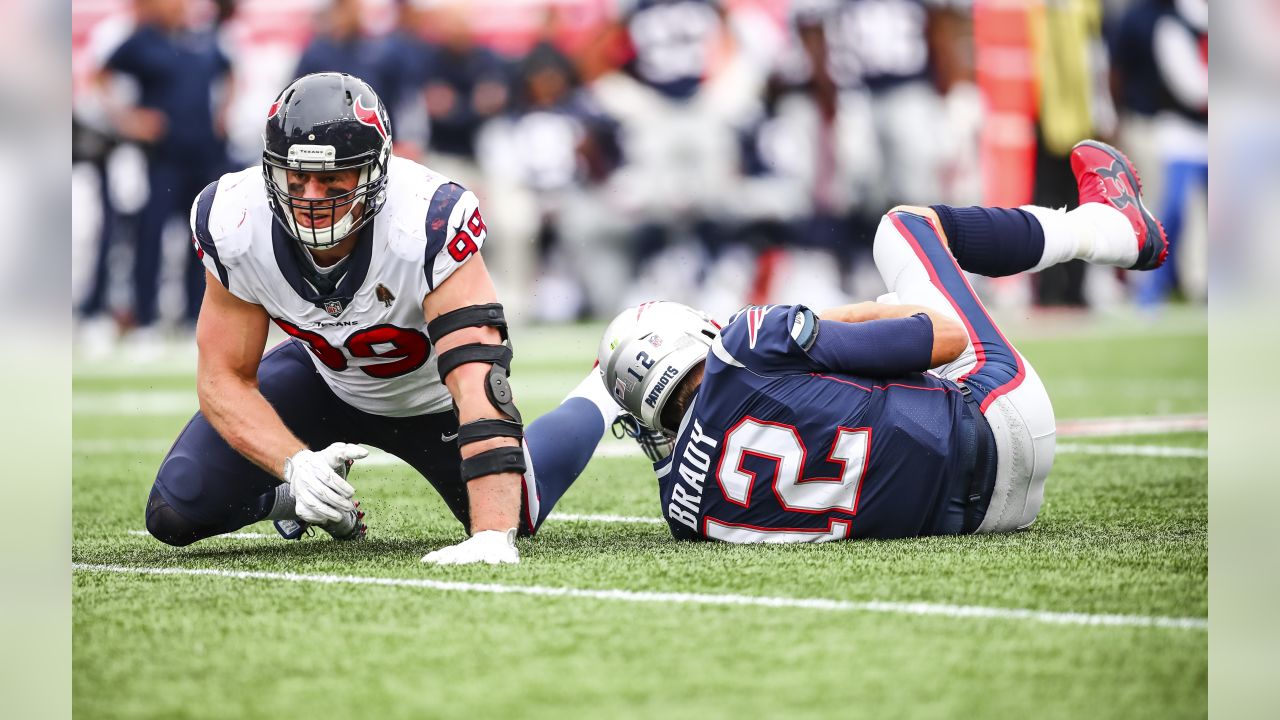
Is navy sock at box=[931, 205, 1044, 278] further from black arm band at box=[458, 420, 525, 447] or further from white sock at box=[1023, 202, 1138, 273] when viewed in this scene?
black arm band at box=[458, 420, 525, 447]

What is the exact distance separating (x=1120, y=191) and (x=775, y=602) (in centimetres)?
227

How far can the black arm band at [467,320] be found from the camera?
12.2 feet

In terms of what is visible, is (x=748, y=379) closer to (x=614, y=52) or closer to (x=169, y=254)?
(x=169, y=254)

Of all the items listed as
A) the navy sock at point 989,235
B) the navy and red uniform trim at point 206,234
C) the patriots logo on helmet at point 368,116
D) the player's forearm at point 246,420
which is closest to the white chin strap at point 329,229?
the patriots logo on helmet at point 368,116

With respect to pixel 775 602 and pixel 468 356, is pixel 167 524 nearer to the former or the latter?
pixel 468 356

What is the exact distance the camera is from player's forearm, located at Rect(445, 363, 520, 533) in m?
3.66

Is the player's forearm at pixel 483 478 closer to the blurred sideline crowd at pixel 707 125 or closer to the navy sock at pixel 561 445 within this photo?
the navy sock at pixel 561 445

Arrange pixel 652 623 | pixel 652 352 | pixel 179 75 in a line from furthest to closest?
1. pixel 179 75
2. pixel 652 352
3. pixel 652 623

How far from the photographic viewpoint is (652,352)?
3.95 meters

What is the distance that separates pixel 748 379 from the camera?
149 inches

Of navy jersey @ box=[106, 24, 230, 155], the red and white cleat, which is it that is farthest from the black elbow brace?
navy jersey @ box=[106, 24, 230, 155]

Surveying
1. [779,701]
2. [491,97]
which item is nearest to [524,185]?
[491,97]

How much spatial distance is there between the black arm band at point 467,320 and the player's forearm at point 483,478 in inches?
4.3

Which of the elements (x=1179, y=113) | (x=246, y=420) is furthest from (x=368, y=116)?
(x=1179, y=113)
